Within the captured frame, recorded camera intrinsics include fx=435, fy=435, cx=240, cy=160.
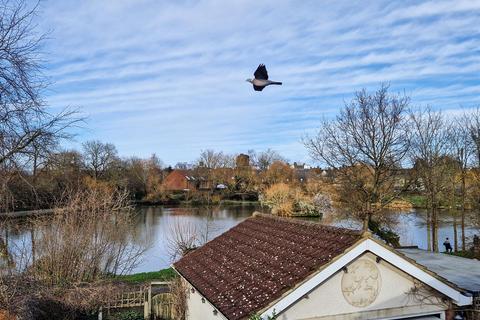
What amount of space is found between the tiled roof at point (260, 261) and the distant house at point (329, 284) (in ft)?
0.09

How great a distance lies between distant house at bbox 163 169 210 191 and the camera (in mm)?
82531

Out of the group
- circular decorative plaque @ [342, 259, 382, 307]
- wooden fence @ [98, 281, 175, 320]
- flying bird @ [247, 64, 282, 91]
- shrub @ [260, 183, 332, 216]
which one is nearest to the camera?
flying bird @ [247, 64, 282, 91]

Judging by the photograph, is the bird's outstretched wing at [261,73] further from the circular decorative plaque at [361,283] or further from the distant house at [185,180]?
the distant house at [185,180]

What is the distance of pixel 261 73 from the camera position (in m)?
6.86

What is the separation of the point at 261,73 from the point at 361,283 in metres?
4.29

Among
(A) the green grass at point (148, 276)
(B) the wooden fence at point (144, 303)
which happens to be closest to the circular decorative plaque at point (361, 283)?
(B) the wooden fence at point (144, 303)

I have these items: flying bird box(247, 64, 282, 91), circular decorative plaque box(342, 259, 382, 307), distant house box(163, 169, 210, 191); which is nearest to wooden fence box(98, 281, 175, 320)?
circular decorative plaque box(342, 259, 382, 307)

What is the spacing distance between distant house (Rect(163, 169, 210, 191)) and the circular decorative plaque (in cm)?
7254

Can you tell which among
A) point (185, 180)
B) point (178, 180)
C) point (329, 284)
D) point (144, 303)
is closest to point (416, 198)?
point (144, 303)

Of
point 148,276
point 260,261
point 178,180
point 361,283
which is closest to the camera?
point 361,283

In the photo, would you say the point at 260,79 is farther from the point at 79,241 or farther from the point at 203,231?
the point at 203,231

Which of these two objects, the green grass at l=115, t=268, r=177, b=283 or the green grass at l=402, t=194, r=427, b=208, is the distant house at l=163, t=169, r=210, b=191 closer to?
the green grass at l=402, t=194, r=427, b=208

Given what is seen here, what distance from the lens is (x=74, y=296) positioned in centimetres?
1373

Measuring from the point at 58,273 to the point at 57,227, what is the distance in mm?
1689
